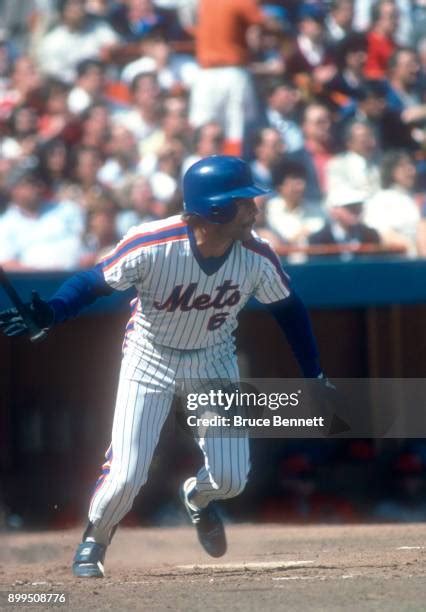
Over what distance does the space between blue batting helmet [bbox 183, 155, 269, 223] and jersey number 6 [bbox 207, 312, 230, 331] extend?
0.41m

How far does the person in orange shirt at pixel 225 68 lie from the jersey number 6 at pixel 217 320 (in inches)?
165

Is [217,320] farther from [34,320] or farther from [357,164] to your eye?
[357,164]

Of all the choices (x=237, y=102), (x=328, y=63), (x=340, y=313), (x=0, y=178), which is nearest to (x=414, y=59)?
(x=328, y=63)

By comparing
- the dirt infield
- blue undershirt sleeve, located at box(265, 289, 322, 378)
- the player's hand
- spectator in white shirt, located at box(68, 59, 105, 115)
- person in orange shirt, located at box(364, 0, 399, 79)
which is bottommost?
the dirt infield

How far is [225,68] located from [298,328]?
451 centimetres

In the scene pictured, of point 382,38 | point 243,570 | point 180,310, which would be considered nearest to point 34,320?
point 180,310

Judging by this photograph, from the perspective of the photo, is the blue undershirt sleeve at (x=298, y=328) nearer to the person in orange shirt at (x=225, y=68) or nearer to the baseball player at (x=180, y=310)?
the baseball player at (x=180, y=310)

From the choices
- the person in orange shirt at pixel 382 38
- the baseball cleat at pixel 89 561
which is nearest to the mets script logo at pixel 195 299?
the baseball cleat at pixel 89 561

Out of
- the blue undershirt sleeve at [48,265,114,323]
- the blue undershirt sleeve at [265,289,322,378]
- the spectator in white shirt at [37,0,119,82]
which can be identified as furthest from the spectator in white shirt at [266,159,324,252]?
the blue undershirt sleeve at [48,265,114,323]

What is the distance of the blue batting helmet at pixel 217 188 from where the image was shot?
14.4 ft

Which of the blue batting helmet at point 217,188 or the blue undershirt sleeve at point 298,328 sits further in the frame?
the blue undershirt sleeve at point 298,328

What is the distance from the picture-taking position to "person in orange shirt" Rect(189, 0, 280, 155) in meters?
8.74

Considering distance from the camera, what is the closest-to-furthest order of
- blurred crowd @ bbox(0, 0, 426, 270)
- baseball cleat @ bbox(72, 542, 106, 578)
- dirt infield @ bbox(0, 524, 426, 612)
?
dirt infield @ bbox(0, 524, 426, 612)
baseball cleat @ bbox(72, 542, 106, 578)
blurred crowd @ bbox(0, 0, 426, 270)

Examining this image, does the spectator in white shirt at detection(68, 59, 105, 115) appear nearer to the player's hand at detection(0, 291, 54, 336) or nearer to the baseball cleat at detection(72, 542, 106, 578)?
the player's hand at detection(0, 291, 54, 336)
